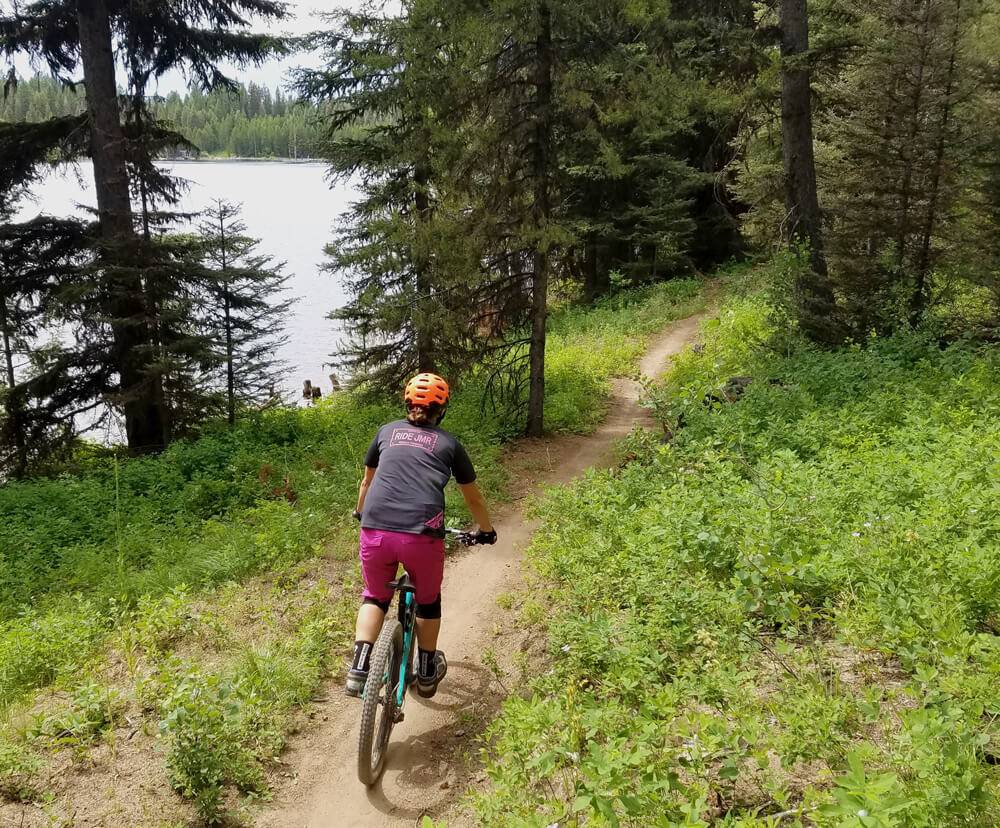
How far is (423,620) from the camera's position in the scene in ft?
15.8

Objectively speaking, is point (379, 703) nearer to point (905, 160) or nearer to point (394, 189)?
point (394, 189)

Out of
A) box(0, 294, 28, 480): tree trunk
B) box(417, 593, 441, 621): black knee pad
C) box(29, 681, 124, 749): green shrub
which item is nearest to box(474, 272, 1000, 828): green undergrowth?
box(417, 593, 441, 621): black knee pad

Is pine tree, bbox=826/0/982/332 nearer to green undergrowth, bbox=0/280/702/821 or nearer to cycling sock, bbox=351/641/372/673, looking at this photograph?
green undergrowth, bbox=0/280/702/821

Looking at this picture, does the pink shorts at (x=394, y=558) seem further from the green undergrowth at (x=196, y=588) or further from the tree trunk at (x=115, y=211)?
the tree trunk at (x=115, y=211)

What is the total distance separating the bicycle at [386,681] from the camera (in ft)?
13.6

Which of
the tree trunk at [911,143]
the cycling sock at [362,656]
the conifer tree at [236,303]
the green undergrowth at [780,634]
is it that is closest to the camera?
the green undergrowth at [780,634]

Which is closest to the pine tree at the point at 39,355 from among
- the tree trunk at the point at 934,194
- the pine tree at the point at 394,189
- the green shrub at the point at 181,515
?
the green shrub at the point at 181,515

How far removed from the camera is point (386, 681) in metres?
4.30

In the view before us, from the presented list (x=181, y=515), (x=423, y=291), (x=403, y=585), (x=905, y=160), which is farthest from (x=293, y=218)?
(x=403, y=585)

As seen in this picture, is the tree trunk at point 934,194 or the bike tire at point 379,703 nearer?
the bike tire at point 379,703

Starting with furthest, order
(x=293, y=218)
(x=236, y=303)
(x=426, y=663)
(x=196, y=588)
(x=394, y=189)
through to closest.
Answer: (x=293, y=218), (x=236, y=303), (x=394, y=189), (x=196, y=588), (x=426, y=663)

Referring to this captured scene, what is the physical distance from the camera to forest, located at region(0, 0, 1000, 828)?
3.85 m

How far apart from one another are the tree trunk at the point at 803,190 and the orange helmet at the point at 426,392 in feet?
30.9

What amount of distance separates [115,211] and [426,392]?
502 inches
